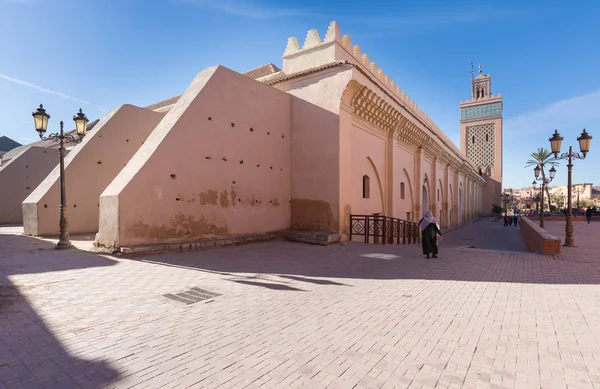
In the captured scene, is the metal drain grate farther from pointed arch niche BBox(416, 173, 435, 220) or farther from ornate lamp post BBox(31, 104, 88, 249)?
pointed arch niche BBox(416, 173, 435, 220)

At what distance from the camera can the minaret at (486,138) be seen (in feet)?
145

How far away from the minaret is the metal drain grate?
4733 cm

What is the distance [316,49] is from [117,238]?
9319 mm

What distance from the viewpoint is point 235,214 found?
10.2 metres

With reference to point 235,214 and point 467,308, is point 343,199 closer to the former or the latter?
point 235,214

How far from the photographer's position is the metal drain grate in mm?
4145

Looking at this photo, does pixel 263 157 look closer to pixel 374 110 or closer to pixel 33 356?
pixel 374 110

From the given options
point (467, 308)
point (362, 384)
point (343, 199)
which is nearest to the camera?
point (362, 384)

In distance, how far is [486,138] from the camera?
45.1 metres

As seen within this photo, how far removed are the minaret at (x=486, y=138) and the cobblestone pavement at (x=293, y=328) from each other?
44.8 meters

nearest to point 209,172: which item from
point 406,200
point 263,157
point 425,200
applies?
point 263,157

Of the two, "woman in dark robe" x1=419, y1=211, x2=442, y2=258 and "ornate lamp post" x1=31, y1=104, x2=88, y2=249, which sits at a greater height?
"ornate lamp post" x1=31, y1=104, x2=88, y2=249

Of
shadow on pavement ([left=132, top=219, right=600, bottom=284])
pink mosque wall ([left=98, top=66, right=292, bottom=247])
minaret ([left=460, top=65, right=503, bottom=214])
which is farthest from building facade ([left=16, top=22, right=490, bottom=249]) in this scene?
minaret ([left=460, top=65, right=503, bottom=214])

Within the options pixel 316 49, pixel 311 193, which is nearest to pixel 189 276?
pixel 311 193
